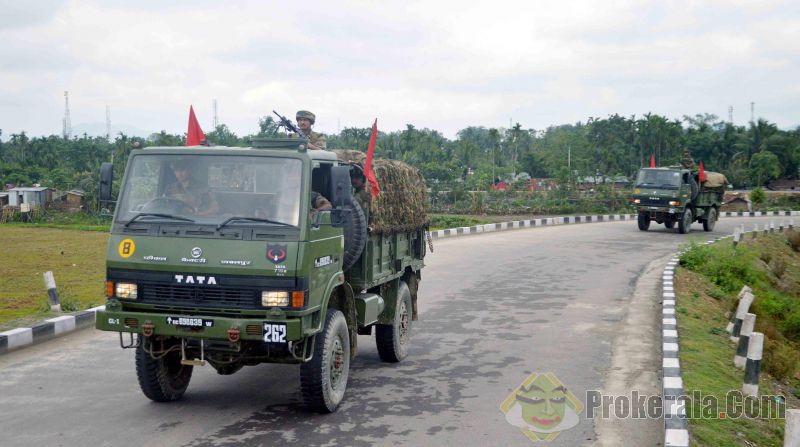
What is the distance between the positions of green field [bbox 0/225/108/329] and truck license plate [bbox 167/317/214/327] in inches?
190

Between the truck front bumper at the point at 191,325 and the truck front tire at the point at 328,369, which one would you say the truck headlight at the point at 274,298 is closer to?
the truck front bumper at the point at 191,325

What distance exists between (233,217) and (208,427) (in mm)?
1660

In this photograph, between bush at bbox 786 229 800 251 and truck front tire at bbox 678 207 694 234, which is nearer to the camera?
truck front tire at bbox 678 207 694 234

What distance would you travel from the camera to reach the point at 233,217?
19.7ft

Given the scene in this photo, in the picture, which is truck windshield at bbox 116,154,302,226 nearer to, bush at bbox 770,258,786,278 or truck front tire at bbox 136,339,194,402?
truck front tire at bbox 136,339,194,402

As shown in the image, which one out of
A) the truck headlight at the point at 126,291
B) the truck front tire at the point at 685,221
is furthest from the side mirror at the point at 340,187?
the truck front tire at the point at 685,221

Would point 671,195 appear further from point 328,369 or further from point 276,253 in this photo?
point 276,253

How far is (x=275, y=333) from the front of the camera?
18.6 ft

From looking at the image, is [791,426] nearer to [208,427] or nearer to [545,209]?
[208,427]

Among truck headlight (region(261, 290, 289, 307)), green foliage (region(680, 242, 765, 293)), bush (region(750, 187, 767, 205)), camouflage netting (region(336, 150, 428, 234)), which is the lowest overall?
green foliage (region(680, 242, 765, 293))

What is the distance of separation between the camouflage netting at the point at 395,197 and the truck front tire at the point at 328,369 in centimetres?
119

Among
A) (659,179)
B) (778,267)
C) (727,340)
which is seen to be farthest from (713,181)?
(727,340)

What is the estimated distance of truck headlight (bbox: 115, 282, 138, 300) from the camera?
5.94 meters
